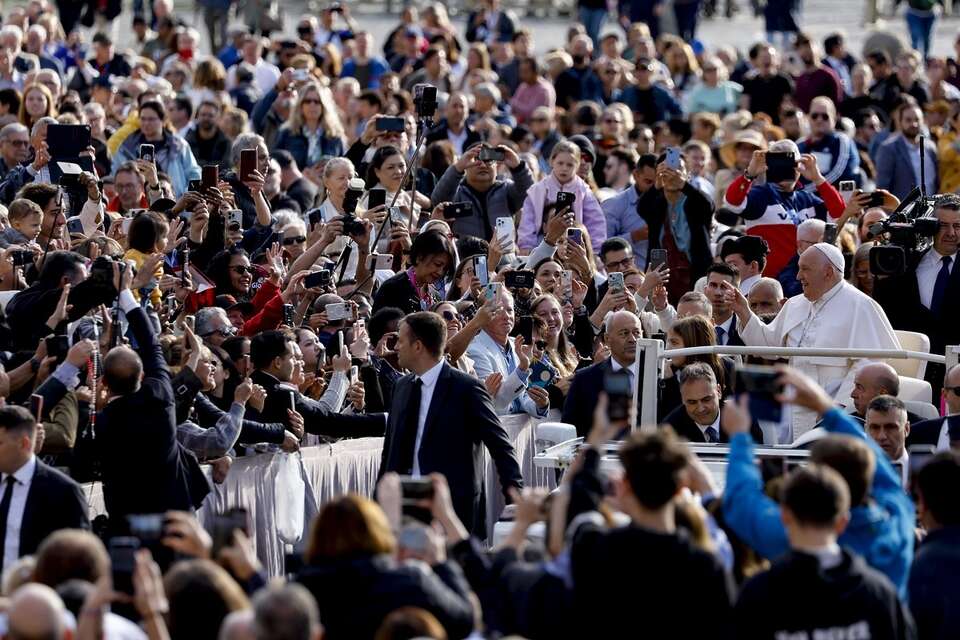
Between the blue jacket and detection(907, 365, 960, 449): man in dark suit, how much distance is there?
2860 mm

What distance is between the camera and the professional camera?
13.6m

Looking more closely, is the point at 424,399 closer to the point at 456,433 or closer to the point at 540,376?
the point at 456,433

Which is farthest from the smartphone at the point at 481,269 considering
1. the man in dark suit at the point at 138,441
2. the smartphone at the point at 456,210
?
the man in dark suit at the point at 138,441

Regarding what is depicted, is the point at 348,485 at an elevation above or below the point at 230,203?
below

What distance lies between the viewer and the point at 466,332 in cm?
1183

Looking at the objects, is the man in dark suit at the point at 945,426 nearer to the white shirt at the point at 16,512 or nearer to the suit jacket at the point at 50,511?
the suit jacket at the point at 50,511

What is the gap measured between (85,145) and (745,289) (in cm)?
449

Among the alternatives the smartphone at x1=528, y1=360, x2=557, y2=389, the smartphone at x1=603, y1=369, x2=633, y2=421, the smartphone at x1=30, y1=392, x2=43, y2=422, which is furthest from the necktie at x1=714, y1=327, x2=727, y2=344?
the smartphone at x1=603, y1=369, x2=633, y2=421

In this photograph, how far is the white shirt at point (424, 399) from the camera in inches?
414

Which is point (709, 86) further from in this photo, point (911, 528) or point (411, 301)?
point (911, 528)

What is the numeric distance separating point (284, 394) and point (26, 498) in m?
2.39

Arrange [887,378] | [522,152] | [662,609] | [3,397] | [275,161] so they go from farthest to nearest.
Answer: [522,152]
[275,161]
[887,378]
[3,397]
[662,609]

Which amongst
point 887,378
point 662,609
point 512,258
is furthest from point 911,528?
point 512,258

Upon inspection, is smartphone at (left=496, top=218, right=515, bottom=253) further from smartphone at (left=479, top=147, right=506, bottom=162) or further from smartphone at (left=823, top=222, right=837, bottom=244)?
smartphone at (left=823, top=222, right=837, bottom=244)
